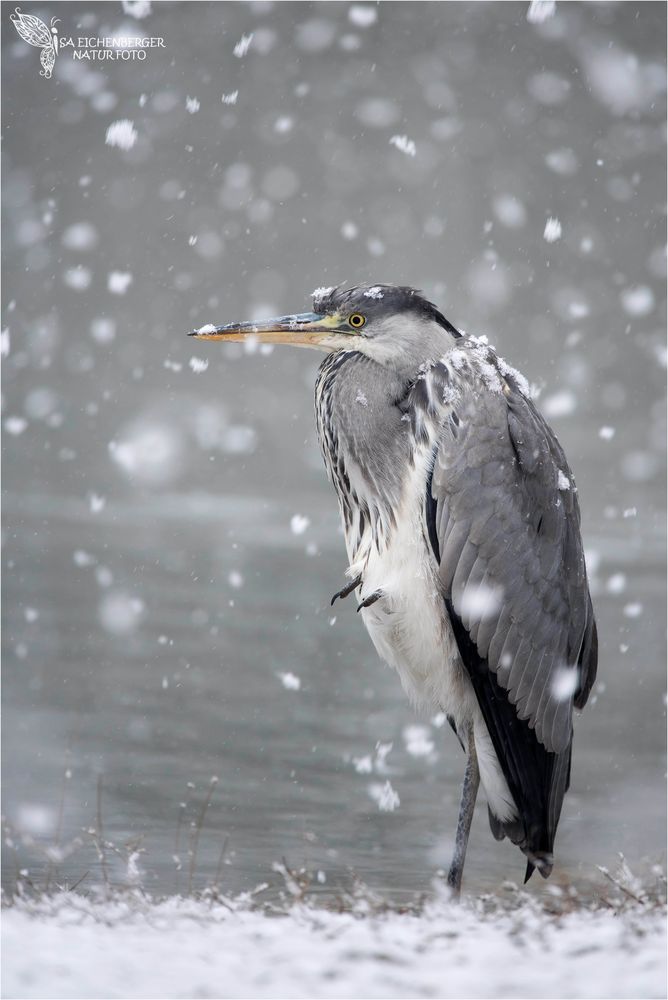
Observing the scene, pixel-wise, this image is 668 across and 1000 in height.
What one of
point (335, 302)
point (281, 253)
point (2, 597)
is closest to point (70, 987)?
point (335, 302)

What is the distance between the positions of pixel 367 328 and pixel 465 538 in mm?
501

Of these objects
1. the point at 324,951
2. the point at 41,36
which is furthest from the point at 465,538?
the point at 41,36

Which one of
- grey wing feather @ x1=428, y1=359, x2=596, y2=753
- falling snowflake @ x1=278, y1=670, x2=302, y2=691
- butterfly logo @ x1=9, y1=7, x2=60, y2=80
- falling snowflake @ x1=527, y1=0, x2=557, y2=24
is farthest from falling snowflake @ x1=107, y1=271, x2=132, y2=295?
grey wing feather @ x1=428, y1=359, x2=596, y2=753

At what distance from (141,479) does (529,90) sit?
17.4 ft

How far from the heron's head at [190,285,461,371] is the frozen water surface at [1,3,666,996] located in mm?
2585

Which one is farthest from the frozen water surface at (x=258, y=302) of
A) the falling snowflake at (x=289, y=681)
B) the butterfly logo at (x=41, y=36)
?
the butterfly logo at (x=41, y=36)

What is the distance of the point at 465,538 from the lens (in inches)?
88.8

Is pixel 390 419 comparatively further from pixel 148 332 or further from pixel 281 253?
pixel 148 332

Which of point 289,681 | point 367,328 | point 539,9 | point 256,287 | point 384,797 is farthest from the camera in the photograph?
point 256,287

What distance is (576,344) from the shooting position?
12.3 m

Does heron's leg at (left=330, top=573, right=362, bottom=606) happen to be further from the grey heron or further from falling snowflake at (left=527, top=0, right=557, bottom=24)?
falling snowflake at (left=527, top=0, right=557, bottom=24)

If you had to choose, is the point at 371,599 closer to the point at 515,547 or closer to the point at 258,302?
the point at 515,547

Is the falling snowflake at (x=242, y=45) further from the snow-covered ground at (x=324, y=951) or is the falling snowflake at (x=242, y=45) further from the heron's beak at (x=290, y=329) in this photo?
the snow-covered ground at (x=324, y=951)

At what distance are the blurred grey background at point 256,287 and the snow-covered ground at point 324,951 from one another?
2775mm
